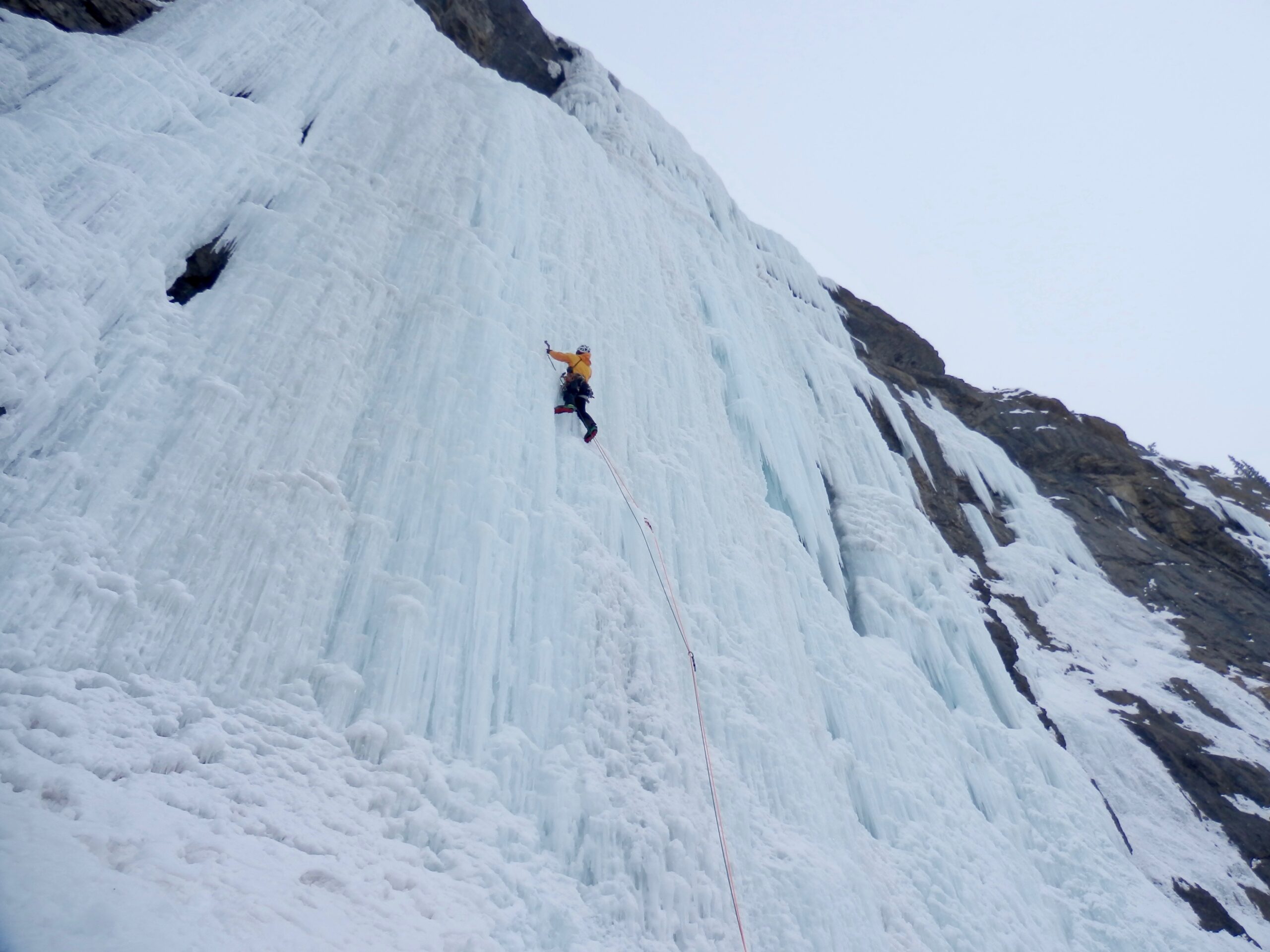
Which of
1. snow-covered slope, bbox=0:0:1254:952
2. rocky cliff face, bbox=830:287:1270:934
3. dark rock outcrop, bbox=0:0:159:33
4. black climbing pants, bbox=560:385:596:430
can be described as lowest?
snow-covered slope, bbox=0:0:1254:952

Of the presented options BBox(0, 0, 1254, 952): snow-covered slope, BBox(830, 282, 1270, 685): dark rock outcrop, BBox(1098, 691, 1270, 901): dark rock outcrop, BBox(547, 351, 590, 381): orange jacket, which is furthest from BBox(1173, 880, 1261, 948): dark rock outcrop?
BBox(547, 351, 590, 381): orange jacket

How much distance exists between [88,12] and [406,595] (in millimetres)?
6358

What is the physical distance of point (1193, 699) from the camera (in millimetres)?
12359

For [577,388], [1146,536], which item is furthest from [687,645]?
[1146,536]

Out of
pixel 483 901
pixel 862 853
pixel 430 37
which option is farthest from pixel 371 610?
pixel 430 37

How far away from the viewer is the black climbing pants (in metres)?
6.52

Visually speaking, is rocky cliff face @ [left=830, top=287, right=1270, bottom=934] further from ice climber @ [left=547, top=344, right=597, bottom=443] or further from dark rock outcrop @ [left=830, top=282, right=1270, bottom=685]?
ice climber @ [left=547, top=344, right=597, bottom=443]

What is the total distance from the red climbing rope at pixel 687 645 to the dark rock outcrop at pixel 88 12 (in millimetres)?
5806

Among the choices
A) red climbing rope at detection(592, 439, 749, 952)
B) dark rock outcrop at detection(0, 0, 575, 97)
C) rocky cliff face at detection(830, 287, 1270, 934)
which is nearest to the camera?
red climbing rope at detection(592, 439, 749, 952)

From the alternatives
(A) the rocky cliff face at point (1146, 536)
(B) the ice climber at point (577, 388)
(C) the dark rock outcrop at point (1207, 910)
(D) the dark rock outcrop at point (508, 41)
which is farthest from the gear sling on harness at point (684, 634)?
(D) the dark rock outcrop at point (508, 41)

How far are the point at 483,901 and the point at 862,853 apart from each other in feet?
12.3

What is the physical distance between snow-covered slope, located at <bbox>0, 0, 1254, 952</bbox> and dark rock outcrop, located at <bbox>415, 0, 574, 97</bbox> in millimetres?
3814

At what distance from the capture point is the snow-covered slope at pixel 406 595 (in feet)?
10.5

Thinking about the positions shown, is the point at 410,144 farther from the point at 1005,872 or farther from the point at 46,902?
the point at 1005,872
